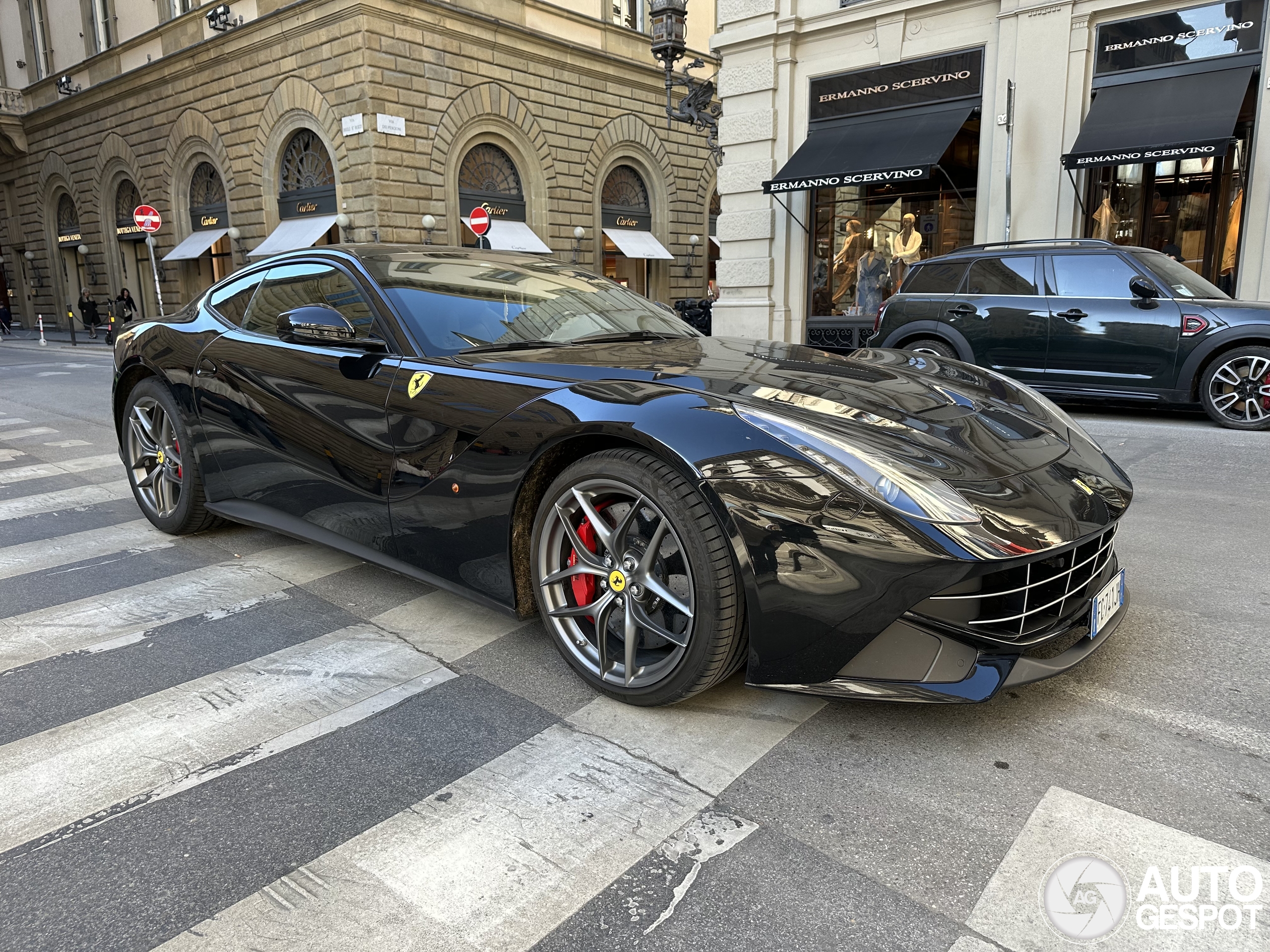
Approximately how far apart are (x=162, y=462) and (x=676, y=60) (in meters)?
14.1

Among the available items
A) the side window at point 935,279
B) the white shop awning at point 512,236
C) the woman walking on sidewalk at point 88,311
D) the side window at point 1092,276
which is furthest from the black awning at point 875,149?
the woman walking on sidewalk at point 88,311

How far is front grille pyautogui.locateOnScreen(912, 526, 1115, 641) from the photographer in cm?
219

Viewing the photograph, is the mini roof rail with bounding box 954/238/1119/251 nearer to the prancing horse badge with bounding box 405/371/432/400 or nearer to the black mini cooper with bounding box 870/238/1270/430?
the black mini cooper with bounding box 870/238/1270/430

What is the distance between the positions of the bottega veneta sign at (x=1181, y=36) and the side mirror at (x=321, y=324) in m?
12.3

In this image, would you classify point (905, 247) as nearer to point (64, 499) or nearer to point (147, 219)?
point (64, 499)

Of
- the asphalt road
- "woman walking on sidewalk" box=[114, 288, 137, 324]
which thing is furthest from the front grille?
"woman walking on sidewalk" box=[114, 288, 137, 324]

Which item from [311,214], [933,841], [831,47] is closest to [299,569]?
[933,841]

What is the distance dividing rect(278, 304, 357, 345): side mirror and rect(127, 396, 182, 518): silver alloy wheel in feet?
5.20

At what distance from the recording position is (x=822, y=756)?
7.80 ft

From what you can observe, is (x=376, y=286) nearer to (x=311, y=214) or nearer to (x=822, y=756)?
(x=822, y=756)

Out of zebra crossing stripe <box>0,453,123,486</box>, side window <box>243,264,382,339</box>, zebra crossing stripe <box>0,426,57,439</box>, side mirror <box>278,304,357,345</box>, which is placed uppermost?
side window <box>243,264,382,339</box>

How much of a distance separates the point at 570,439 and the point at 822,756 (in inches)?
45.6

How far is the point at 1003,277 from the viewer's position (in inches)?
340

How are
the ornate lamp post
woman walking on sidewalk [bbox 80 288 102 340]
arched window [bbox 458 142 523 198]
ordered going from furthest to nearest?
woman walking on sidewalk [bbox 80 288 102 340] → arched window [bbox 458 142 523 198] → the ornate lamp post
